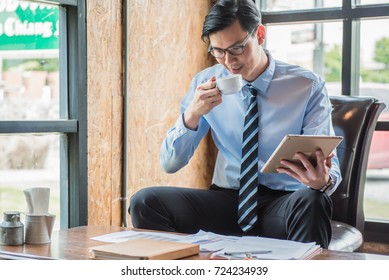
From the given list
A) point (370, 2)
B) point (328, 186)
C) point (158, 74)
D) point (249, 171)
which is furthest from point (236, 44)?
point (370, 2)

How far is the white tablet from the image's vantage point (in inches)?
79.9

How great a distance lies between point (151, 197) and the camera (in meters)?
2.44

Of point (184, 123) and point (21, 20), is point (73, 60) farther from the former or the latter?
point (184, 123)

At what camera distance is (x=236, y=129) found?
263 cm

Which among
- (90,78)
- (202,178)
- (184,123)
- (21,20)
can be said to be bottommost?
(202,178)

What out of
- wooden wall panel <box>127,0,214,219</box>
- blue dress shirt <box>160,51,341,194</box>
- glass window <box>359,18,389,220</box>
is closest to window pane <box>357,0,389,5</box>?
glass window <box>359,18,389,220</box>

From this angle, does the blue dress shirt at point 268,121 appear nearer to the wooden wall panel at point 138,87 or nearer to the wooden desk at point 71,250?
the wooden desk at point 71,250

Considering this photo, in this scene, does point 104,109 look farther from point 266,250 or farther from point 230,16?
point 266,250

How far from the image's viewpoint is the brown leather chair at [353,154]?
8.71 ft

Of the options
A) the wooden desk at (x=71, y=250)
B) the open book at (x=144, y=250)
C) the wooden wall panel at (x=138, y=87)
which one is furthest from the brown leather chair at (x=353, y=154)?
the wooden wall panel at (x=138, y=87)

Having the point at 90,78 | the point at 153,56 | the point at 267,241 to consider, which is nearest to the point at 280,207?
the point at 267,241

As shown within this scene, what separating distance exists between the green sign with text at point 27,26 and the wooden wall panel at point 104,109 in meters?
0.19

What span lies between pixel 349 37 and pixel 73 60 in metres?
1.61

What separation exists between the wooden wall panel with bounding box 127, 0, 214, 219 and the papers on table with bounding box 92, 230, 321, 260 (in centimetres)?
140
